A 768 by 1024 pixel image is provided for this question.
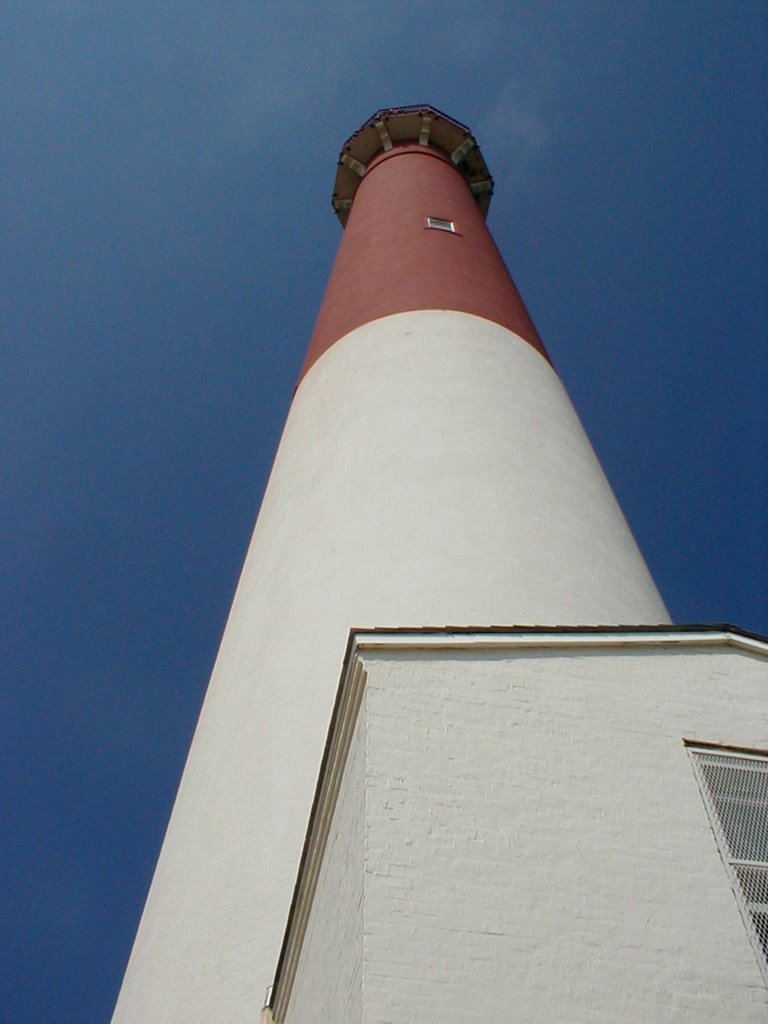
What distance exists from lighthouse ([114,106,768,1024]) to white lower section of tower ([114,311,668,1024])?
0.02 meters

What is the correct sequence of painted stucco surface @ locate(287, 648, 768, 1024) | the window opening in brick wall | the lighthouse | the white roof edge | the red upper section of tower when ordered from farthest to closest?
1. the red upper section of tower
2. the white roof edge
3. the window opening in brick wall
4. the lighthouse
5. painted stucco surface @ locate(287, 648, 768, 1024)

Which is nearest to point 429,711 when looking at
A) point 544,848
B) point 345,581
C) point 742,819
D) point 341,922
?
point 544,848

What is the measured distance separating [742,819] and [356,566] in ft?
11.2

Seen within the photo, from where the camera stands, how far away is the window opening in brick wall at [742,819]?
3518mm

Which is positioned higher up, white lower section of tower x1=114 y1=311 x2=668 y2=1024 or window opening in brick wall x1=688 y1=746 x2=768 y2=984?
white lower section of tower x1=114 y1=311 x2=668 y2=1024

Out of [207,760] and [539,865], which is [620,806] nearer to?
[539,865]

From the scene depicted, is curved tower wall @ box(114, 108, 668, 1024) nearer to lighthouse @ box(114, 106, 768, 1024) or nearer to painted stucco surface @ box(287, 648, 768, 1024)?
lighthouse @ box(114, 106, 768, 1024)

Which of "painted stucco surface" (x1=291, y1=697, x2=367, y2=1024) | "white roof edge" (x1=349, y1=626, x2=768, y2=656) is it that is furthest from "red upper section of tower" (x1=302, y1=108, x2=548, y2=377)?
"painted stucco surface" (x1=291, y1=697, x2=367, y2=1024)

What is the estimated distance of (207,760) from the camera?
659 centimetres

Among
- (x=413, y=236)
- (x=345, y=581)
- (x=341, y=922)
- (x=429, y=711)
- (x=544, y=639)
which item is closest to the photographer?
(x=341, y=922)

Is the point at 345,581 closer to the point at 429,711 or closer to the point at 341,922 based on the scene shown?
the point at 429,711

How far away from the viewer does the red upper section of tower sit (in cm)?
1017

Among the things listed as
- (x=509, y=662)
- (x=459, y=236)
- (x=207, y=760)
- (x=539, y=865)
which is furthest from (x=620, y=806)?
(x=459, y=236)

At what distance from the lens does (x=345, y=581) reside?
666 cm
